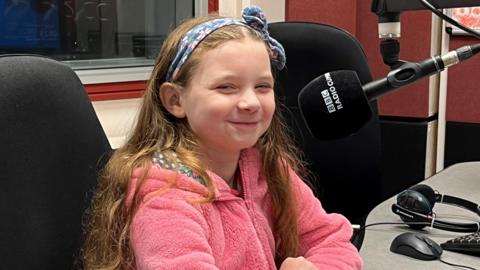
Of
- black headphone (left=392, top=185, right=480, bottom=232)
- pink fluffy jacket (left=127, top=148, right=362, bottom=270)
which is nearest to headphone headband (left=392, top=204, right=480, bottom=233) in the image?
black headphone (left=392, top=185, right=480, bottom=232)

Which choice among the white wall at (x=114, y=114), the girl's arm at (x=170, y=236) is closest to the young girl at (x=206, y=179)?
the girl's arm at (x=170, y=236)

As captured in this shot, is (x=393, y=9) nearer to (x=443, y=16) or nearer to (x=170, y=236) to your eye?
(x=443, y=16)

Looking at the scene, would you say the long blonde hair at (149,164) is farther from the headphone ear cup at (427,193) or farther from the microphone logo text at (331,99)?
the headphone ear cup at (427,193)

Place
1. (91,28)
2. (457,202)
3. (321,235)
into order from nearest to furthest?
(321,235) → (457,202) → (91,28)

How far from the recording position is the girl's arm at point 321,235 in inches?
38.9

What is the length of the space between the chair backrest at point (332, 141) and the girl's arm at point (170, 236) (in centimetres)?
77

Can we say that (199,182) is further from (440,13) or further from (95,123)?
(440,13)

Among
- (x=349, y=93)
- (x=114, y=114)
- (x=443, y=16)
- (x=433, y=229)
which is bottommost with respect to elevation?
(x=433, y=229)

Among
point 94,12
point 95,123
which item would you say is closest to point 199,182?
point 95,123

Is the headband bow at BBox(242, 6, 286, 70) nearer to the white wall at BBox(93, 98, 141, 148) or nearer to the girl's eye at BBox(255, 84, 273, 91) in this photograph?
the girl's eye at BBox(255, 84, 273, 91)

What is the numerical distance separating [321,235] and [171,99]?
342 mm

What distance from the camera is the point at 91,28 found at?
1952 mm

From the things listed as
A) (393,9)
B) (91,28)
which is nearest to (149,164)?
(393,9)

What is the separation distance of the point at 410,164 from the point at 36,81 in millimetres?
1895
